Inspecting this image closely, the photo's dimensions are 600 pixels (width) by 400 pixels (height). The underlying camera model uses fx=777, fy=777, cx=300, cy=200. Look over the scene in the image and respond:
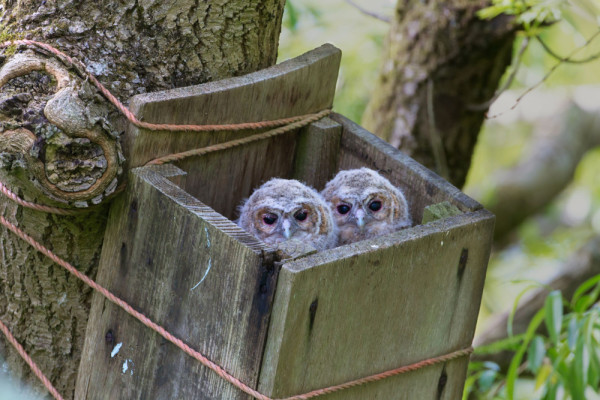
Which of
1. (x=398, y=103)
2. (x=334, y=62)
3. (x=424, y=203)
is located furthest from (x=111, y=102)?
(x=398, y=103)

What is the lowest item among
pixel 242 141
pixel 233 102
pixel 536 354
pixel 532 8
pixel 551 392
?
pixel 551 392

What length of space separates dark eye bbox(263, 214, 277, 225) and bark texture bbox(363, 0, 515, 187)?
129cm

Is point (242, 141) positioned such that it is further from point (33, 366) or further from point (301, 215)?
point (33, 366)

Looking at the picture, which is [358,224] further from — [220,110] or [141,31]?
[141,31]

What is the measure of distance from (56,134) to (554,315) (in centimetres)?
162

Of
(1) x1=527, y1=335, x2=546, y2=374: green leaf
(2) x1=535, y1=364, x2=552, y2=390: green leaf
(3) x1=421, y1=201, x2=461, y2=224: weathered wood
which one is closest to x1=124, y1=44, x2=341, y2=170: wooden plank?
(3) x1=421, y1=201, x2=461, y2=224: weathered wood

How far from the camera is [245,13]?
7.38 ft

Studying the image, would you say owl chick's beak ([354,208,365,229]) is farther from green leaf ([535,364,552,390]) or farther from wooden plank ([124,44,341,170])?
green leaf ([535,364,552,390])

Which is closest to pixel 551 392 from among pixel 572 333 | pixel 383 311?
pixel 572 333

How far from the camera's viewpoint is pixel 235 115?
7.15 ft

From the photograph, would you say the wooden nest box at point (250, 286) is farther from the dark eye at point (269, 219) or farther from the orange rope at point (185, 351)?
the dark eye at point (269, 219)

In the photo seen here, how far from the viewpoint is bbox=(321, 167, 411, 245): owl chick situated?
7.72ft

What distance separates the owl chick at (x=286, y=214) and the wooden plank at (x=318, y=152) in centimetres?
21

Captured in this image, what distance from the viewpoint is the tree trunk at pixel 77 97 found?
5.96ft
